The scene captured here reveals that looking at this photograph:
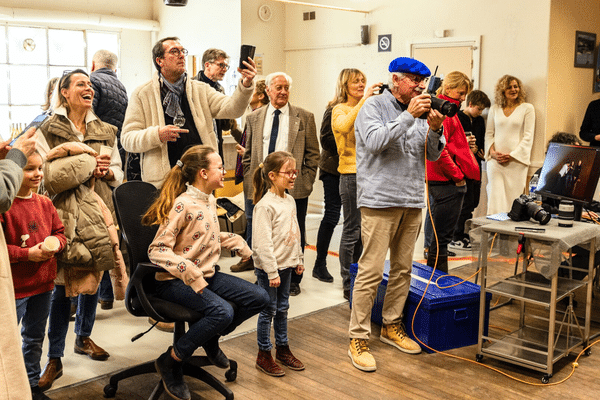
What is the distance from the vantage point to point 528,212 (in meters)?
3.64

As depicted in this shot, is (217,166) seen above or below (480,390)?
above

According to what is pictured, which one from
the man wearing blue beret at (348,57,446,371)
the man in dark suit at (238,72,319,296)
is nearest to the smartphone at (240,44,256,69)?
the man wearing blue beret at (348,57,446,371)

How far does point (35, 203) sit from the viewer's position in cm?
285

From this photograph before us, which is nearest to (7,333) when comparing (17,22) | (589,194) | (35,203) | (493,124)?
(35,203)

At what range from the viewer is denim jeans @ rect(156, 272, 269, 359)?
→ 2850 mm

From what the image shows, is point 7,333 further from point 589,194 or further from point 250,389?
point 589,194

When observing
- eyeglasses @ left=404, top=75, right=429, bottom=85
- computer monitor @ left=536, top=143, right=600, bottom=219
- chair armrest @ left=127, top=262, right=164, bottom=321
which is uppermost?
eyeglasses @ left=404, top=75, right=429, bottom=85

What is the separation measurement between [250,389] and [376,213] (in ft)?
3.60

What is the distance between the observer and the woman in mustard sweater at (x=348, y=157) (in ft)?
14.7

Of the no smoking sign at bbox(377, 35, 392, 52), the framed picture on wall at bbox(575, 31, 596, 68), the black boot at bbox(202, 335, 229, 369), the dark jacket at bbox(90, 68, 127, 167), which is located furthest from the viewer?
the no smoking sign at bbox(377, 35, 392, 52)

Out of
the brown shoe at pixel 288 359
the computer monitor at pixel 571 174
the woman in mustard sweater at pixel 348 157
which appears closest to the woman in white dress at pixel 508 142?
the computer monitor at pixel 571 174

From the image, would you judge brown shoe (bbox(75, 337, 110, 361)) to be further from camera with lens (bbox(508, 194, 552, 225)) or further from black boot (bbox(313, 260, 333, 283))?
camera with lens (bbox(508, 194, 552, 225))

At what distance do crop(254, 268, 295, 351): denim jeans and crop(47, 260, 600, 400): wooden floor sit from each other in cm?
17

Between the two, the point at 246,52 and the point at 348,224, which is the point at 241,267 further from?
the point at 246,52
